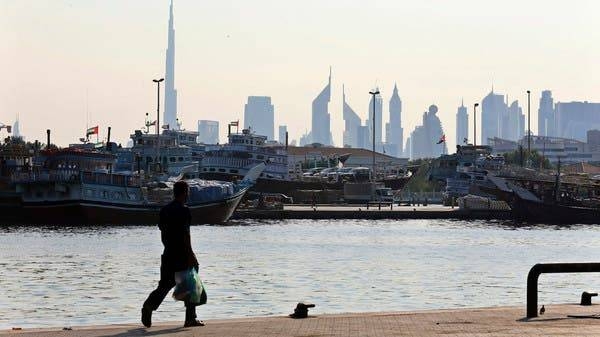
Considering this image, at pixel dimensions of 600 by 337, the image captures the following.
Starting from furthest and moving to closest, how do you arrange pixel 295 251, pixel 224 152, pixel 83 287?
1. pixel 224 152
2. pixel 295 251
3. pixel 83 287

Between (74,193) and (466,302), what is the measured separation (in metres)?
73.0

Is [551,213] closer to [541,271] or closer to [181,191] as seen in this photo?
[541,271]

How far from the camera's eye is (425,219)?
12056cm

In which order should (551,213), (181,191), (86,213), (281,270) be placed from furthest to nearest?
(551,213)
(86,213)
(281,270)
(181,191)

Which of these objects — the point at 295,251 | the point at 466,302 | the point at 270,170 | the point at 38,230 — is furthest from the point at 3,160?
the point at 466,302

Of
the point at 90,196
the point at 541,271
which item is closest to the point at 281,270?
the point at 541,271

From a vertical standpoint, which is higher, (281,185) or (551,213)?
(281,185)

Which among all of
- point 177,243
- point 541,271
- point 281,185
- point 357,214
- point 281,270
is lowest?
point 281,270

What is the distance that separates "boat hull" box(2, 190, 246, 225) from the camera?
105 m

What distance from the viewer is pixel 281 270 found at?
49.9 meters

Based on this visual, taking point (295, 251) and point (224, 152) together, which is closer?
point (295, 251)

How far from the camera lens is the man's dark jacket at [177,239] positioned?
21.6 metres

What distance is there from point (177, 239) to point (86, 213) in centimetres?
8440

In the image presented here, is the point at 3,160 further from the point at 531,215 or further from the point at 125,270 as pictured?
the point at 125,270
